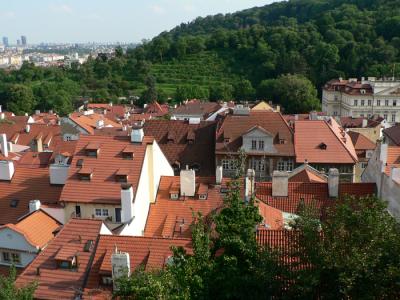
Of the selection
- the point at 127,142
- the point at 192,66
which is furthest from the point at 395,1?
the point at 127,142

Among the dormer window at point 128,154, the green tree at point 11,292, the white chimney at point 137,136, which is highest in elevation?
the white chimney at point 137,136

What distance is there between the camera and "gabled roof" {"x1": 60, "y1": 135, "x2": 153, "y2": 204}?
88.5 ft

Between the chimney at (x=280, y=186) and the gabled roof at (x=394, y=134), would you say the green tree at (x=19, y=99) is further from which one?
the chimney at (x=280, y=186)

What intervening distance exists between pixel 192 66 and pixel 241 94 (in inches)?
1190

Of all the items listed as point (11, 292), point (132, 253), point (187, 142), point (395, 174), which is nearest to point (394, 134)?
point (187, 142)

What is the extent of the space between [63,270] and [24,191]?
406 inches

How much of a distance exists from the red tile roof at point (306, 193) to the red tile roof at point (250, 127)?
1315cm

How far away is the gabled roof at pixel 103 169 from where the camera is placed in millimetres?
26984

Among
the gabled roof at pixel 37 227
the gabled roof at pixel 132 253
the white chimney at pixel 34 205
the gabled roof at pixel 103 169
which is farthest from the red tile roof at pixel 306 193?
the white chimney at pixel 34 205

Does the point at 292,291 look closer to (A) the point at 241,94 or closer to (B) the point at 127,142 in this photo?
(B) the point at 127,142

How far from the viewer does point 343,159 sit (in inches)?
1719

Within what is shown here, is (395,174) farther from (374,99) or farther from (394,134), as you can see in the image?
(374,99)

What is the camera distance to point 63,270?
824 inches

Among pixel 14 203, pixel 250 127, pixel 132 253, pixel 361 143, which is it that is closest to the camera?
pixel 132 253
